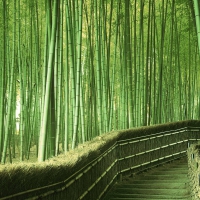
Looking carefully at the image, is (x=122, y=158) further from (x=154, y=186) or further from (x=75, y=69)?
(x=75, y=69)

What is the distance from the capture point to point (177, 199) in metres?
4.33

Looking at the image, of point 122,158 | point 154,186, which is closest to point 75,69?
point 122,158

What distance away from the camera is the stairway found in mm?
4525

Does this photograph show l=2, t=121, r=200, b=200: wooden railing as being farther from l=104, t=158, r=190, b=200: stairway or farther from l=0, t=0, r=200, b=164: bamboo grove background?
l=0, t=0, r=200, b=164: bamboo grove background

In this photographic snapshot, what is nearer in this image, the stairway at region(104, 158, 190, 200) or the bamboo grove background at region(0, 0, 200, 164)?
the bamboo grove background at region(0, 0, 200, 164)

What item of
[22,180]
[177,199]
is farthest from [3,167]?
[177,199]

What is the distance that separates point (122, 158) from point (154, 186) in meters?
0.58

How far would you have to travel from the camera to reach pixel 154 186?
511 centimetres

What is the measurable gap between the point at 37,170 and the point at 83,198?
1.26 m

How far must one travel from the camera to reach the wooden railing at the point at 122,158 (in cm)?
276

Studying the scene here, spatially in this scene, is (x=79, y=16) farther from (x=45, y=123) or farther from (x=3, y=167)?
(x=3, y=167)

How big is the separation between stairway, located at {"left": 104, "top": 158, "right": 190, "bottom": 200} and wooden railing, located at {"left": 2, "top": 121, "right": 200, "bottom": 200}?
0.11 metres

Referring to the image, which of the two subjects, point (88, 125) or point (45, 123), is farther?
point (88, 125)

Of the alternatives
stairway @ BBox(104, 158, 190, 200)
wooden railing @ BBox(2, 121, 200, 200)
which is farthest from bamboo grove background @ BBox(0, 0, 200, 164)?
stairway @ BBox(104, 158, 190, 200)
